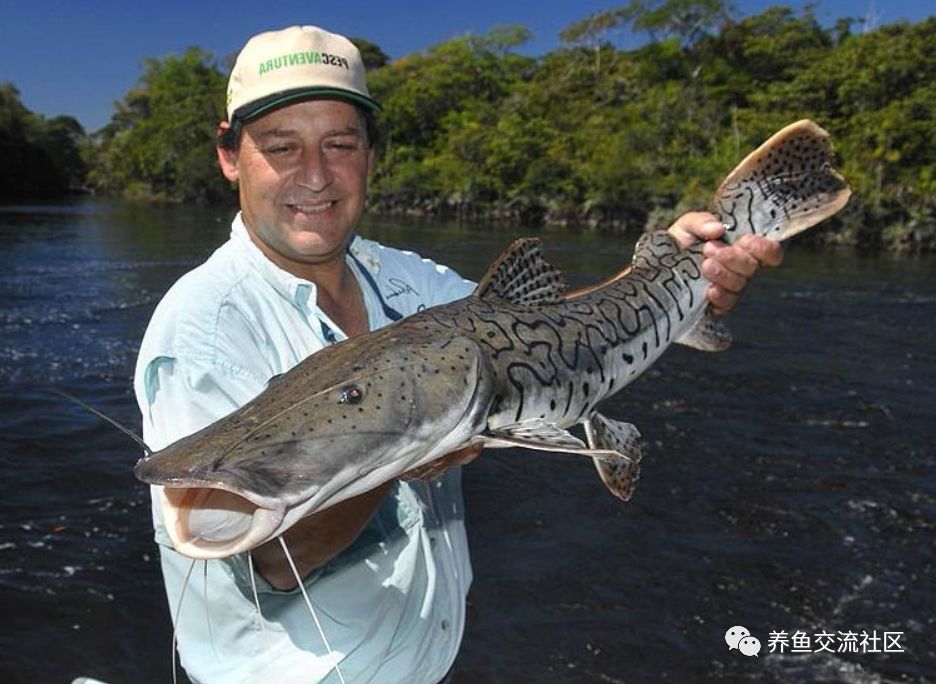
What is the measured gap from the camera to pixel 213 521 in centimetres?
177

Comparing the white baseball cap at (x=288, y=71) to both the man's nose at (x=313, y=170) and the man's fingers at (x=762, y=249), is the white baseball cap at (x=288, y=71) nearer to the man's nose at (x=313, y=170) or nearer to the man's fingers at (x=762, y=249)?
the man's nose at (x=313, y=170)

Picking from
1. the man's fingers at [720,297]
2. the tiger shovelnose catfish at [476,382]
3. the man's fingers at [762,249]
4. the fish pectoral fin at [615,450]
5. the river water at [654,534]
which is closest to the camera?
the tiger shovelnose catfish at [476,382]

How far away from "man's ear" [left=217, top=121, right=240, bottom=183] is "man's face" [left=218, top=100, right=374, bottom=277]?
7 cm

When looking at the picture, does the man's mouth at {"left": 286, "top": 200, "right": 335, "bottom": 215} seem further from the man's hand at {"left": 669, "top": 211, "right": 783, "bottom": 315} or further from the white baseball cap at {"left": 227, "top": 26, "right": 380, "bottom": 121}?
the man's hand at {"left": 669, "top": 211, "right": 783, "bottom": 315}

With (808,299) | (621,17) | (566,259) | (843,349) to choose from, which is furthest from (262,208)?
(621,17)

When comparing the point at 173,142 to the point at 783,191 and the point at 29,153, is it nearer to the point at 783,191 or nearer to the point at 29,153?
the point at 29,153

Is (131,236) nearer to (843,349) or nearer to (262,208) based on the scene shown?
(843,349)

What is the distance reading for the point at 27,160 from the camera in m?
81.8

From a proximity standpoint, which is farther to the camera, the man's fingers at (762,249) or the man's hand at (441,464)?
the man's fingers at (762,249)

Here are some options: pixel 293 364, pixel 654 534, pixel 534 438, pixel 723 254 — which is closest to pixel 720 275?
pixel 723 254

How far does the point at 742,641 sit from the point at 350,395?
4.57 metres

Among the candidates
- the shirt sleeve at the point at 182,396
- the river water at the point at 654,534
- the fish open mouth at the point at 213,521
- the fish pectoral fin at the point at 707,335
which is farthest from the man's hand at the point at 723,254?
the river water at the point at 654,534

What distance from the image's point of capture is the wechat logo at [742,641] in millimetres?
5457

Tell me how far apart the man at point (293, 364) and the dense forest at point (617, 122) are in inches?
1499
